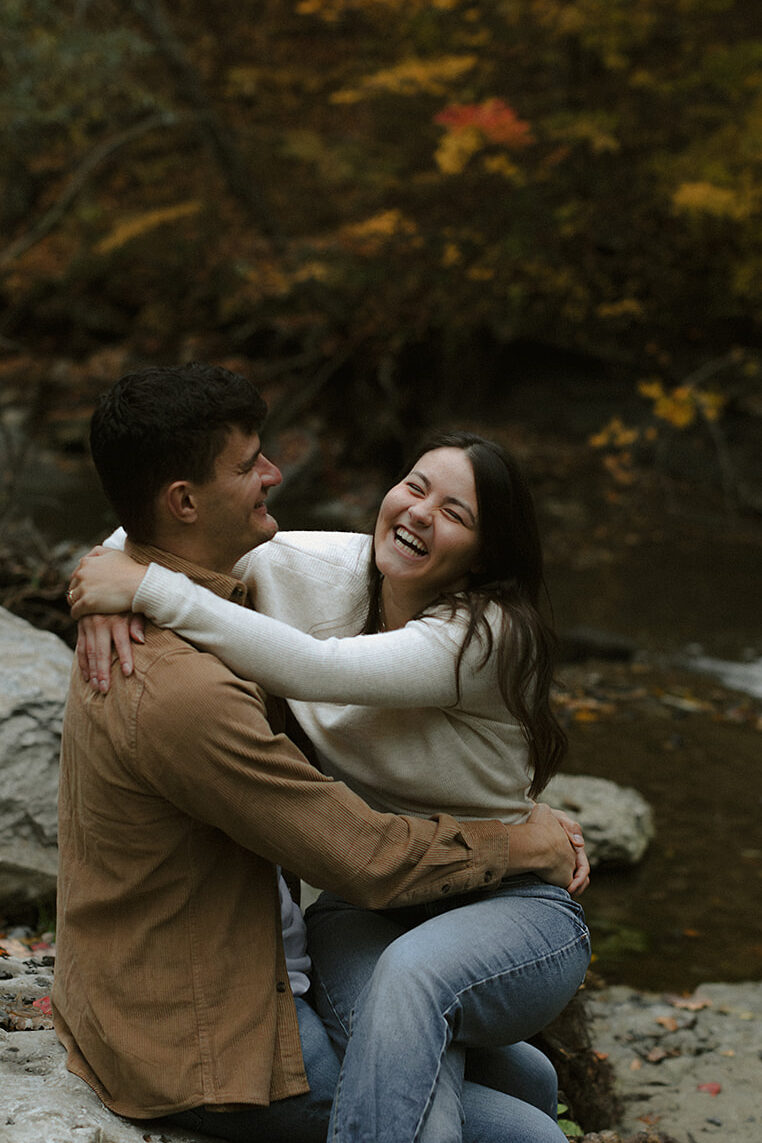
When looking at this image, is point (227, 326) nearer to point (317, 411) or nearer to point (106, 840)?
point (317, 411)

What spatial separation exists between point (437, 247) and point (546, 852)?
30.3 feet

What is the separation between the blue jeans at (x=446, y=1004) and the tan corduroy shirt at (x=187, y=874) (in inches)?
6.2

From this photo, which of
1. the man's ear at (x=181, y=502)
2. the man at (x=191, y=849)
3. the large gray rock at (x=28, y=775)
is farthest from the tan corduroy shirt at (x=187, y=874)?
the large gray rock at (x=28, y=775)

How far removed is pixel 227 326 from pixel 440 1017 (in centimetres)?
1167

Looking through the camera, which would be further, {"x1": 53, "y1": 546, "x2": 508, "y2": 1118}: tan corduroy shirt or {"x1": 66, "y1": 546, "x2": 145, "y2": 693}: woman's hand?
{"x1": 66, "y1": 546, "x2": 145, "y2": 693}: woman's hand

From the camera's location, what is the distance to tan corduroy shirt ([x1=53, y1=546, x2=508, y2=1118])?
1803mm

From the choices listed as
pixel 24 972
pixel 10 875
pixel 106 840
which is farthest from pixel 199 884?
pixel 10 875

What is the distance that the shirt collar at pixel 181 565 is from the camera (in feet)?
6.70

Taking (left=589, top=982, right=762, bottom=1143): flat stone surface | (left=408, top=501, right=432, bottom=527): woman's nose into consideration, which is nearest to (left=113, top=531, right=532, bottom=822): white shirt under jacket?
(left=408, top=501, right=432, bottom=527): woman's nose

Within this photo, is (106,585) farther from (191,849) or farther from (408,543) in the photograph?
(408,543)

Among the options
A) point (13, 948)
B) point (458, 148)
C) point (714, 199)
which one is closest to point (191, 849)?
point (13, 948)

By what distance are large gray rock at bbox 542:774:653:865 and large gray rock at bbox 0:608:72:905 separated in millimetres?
2236

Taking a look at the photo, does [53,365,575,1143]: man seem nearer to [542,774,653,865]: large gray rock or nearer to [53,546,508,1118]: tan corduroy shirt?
[53,546,508,1118]: tan corduroy shirt

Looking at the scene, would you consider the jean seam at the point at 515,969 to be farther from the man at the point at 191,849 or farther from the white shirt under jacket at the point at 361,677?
the white shirt under jacket at the point at 361,677
